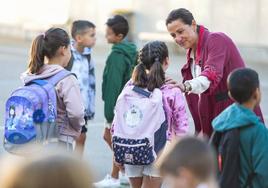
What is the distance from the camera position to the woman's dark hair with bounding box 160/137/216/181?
3238mm

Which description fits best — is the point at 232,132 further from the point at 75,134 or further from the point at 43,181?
the point at 43,181

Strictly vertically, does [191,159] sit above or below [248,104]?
above

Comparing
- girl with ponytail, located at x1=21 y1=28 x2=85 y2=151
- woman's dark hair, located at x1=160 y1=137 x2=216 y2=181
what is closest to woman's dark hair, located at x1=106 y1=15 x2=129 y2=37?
girl with ponytail, located at x1=21 y1=28 x2=85 y2=151

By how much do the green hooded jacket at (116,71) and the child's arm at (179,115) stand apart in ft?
6.02

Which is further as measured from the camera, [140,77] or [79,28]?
[79,28]

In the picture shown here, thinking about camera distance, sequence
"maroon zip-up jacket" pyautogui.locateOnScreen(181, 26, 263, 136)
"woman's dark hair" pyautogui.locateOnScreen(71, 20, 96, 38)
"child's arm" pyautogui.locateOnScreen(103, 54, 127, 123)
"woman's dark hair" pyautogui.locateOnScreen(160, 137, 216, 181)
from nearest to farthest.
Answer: "woman's dark hair" pyautogui.locateOnScreen(160, 137, 216, 181) → "maroon zip-up jacket" pyautogui.locateOnScreen(181, 26, 263, 136) → "child's arm" pyautogui.locateOnScreen(103, 54, 127, 123) → "woman's dark hair" pyautogui.locateOnScreen(71, 20, 96, 38)

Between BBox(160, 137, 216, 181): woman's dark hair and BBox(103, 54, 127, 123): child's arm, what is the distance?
15.4ft

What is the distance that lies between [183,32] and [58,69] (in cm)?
96

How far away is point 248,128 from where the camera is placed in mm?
4832

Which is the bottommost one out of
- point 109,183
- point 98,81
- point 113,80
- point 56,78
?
point 98,81

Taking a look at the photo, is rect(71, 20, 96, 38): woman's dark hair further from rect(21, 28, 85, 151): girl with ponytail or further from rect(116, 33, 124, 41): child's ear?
rect(21, 28, 85, 151): girl with ponytail

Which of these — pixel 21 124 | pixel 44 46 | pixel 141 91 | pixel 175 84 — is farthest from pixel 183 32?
pixel 21 124

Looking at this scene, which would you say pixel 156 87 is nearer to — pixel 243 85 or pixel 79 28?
pixel 243 85

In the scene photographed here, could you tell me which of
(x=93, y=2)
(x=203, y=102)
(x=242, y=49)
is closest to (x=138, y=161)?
(x=203, y=102)
